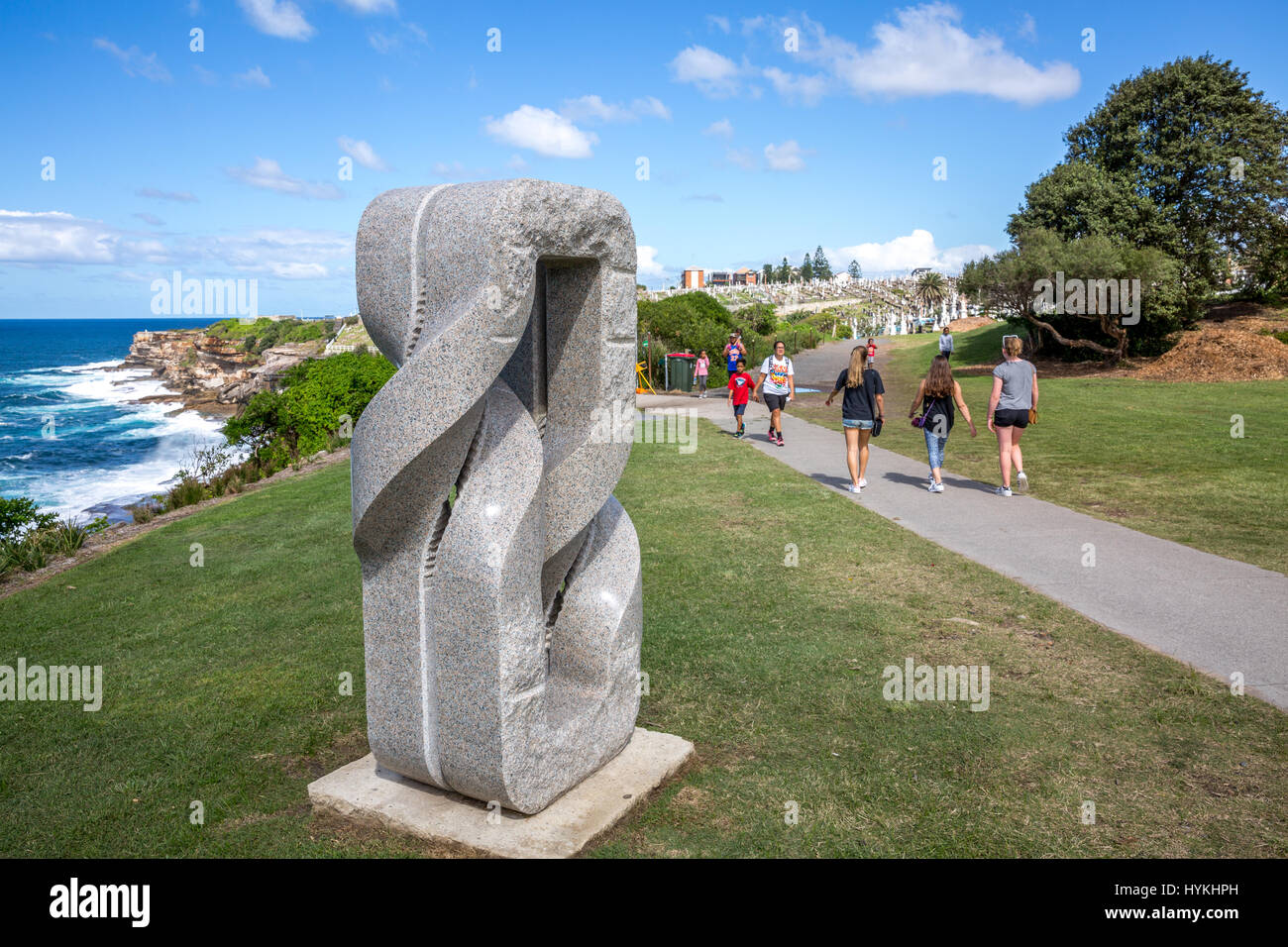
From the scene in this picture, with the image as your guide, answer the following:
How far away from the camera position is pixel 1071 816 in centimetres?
404

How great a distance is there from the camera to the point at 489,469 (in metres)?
3.96

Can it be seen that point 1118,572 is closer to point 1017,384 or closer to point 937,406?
point 1017,384

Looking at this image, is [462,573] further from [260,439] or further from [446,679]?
[260,439]

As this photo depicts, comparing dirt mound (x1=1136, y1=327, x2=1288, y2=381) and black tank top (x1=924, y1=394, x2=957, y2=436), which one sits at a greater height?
dirt mound (x1=1136, y1=327, x2=1288, y2=381)

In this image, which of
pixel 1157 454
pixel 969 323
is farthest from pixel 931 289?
pixel 1157 454

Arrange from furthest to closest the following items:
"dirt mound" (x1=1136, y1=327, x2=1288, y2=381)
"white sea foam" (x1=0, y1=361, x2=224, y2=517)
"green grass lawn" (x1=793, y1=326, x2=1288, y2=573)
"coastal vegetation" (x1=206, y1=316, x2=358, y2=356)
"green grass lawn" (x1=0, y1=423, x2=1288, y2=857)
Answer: "coastal vegetation" (x1=206, y1=316, x2=358, y2=356), "white sea foam" (x1=0, y1=361, x2=224, y2=517), "dirt mound" (x1=1136, y1=327, x2=1288, y2=381), "green grass lawn" (x1=793, y1=326, x2=1288, y2=573), "green grass lawn" (x1=0, y1=423, x2=1288, y2=857)

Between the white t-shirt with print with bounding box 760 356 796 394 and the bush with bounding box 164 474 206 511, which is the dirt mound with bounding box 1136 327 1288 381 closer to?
the white t-shirt with print with bounding box 760 356 796 394

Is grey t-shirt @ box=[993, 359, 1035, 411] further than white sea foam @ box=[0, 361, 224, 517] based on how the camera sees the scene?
No

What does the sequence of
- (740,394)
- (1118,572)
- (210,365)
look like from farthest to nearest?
(210,365) < (740,394) < (1118,572)

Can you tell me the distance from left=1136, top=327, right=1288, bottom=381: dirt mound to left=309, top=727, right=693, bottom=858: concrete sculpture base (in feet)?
82.6

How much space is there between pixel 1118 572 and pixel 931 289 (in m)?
86.4

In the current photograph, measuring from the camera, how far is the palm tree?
87.9 meters

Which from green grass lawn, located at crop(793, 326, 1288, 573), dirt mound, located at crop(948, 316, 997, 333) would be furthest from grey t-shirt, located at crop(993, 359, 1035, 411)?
dirt mound, located at crop(948, 316, 997, 333)

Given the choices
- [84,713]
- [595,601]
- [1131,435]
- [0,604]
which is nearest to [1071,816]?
[595,601]
